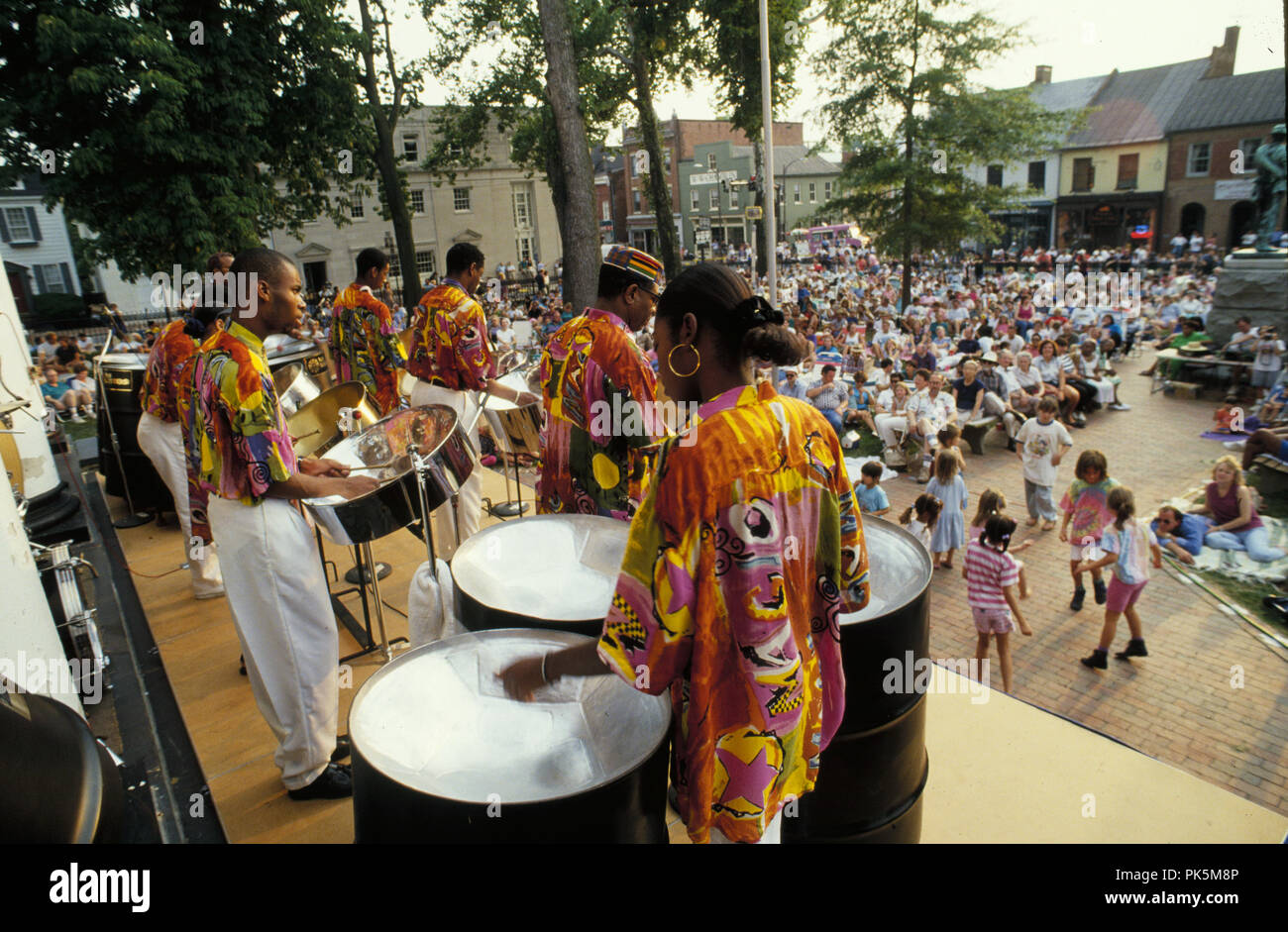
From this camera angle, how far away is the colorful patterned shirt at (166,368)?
127 inches

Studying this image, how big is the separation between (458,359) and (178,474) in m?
1.50

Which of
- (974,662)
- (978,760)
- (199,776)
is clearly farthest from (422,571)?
(974,662)

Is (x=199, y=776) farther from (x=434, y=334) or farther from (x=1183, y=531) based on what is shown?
(x=1183, y=531)

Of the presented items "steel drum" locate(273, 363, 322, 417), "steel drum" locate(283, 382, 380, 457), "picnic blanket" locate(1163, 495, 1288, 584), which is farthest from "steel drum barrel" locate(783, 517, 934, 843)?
"picnic blanket" locate(1163, 495, 1288, 584)

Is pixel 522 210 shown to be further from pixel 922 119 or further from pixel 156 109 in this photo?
pixel 156 109

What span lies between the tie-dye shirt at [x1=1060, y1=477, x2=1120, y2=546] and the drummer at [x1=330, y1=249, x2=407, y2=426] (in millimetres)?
4196

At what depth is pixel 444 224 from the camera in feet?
103

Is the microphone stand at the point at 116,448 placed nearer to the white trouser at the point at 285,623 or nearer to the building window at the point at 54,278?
the white trouser at the point at 285,623

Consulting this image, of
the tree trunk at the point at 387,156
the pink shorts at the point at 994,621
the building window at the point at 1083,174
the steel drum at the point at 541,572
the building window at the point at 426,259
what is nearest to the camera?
the steel drum at the point at 541,572

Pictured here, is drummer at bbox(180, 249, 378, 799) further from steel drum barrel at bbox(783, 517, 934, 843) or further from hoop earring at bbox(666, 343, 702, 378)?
steel drum barrel at bbox(783, 517, 934, 843)

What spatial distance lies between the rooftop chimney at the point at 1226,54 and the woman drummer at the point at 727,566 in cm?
3306

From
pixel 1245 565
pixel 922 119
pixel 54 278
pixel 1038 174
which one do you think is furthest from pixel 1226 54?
pixel 54 278

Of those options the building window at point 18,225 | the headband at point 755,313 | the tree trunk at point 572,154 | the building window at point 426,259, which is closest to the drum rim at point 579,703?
the headband at point 755,313
